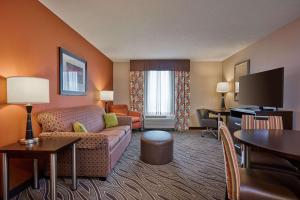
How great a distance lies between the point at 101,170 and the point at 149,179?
2.19 feet

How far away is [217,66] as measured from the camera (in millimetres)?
6617

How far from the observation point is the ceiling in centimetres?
265

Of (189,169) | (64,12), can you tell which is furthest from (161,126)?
(64,12)

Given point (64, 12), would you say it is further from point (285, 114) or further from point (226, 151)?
point (285, 114)

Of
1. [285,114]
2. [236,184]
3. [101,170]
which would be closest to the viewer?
[236,184]

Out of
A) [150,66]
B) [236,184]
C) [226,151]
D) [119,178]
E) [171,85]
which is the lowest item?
[119,178]

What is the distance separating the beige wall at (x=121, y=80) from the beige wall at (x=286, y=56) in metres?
3.95

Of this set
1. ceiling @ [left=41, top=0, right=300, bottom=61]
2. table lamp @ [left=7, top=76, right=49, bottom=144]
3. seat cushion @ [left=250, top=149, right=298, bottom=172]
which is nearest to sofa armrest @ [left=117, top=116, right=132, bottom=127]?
ceiling @ [left=41, top=0, right=300, bottom=61]

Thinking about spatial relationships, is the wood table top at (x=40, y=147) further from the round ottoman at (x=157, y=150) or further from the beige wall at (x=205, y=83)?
the beige wall at (x=205, y=83)

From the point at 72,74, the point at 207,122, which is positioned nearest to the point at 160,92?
the point at 207,122

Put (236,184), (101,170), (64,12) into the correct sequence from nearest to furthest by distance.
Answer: (236,184) → (101,170) → (64,12)

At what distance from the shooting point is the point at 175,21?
3.22 metres

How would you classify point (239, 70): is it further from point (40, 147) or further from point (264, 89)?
point (40, 147)

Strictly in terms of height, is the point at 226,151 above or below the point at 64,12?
below
